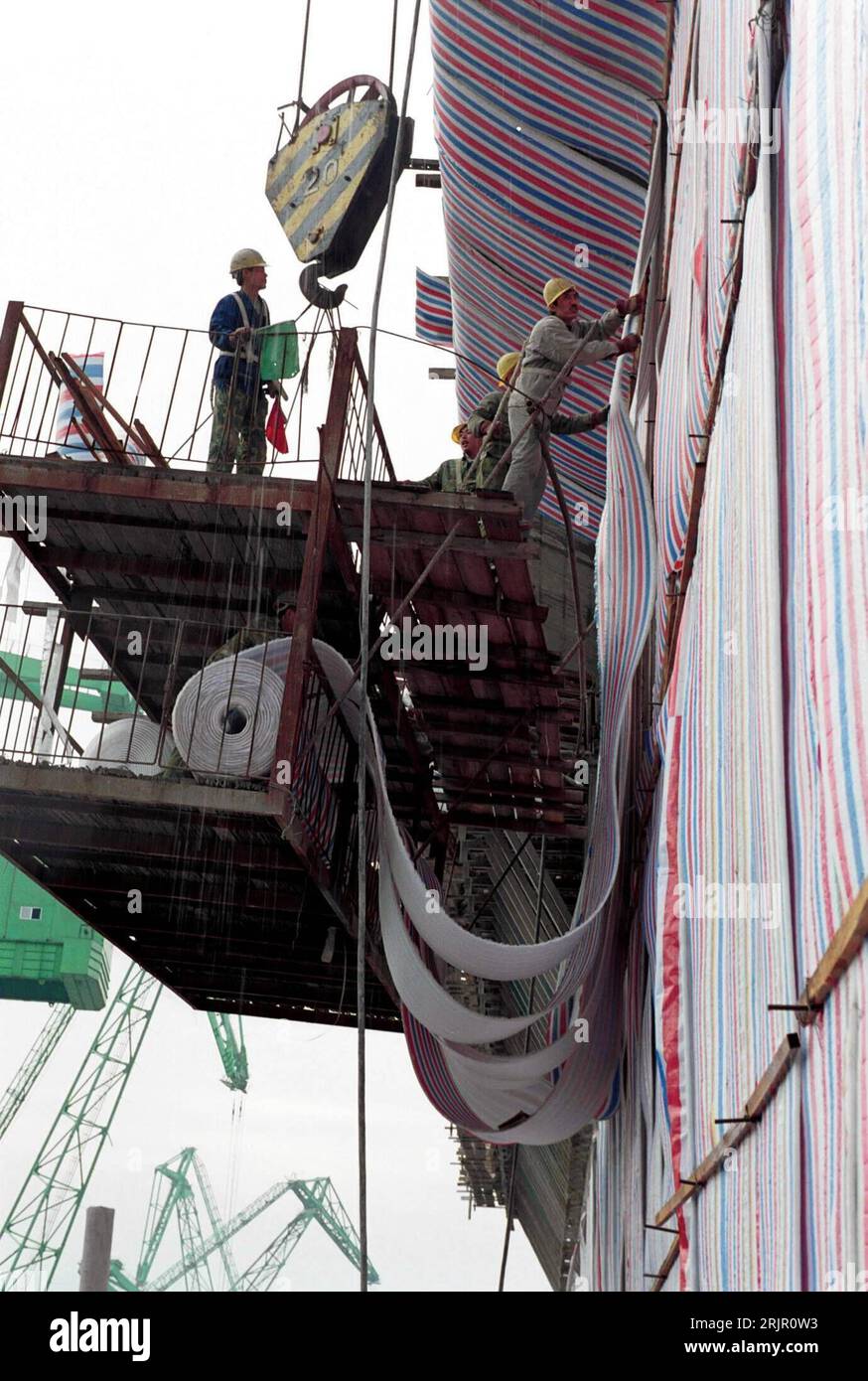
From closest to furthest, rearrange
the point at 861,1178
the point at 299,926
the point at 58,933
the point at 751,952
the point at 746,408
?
the point at 861,1178 → the point at 751,952 → the point at 746,408 → the point at 299,926 → the point at 58,933

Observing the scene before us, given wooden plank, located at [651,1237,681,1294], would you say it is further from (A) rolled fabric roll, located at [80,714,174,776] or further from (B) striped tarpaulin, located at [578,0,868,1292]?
(A) rolled fabric roll, located at [80,714,174,776]

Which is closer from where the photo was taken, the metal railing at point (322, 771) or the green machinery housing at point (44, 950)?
the metal railing at point (322, 771)

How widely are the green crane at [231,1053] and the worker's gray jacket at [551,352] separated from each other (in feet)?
148

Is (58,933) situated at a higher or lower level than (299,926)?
higher

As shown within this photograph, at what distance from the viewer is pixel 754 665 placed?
4965mm

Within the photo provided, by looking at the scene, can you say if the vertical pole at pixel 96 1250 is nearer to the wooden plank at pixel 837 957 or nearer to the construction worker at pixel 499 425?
the wooden plank at pixel 837 957

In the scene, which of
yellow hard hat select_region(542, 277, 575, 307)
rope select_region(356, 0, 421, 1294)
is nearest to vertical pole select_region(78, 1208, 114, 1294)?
rope select_region(356, 0, 421, 1294)

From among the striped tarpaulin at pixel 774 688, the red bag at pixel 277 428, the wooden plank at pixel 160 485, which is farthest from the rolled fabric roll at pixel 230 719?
the red bag at pixel 277 428

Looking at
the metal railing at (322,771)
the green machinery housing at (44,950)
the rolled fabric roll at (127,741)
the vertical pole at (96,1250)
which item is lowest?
the vertical pole at (96,1250)

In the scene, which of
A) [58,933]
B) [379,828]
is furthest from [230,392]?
[58,933]

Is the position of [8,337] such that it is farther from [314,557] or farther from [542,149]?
[542,149]

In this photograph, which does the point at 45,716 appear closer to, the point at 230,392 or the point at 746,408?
the point at 230,392

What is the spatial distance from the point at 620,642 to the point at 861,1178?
6.49 meters

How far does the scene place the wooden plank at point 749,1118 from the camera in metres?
4.12
